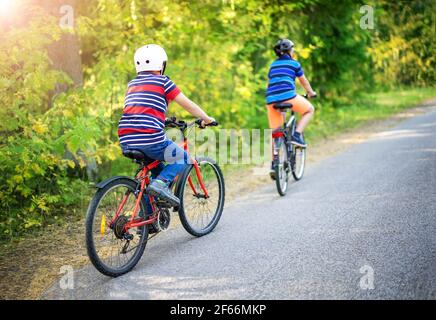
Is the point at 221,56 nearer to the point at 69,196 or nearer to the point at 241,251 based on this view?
the point at 69,196

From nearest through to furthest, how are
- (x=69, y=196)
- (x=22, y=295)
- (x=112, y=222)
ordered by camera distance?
(x=22, y=295), (x=112, y=222), (x=69, y=196)

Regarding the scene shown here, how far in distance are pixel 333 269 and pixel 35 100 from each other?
408 cm

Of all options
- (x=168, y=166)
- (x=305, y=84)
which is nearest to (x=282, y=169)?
(x=305, y=84)

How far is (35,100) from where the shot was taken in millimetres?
5938

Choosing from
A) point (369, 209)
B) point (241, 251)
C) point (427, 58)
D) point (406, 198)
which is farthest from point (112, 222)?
point (427, 58)

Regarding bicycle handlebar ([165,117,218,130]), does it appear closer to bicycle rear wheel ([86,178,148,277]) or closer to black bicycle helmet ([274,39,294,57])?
bicycle rear wheel ([86,178,148,277])

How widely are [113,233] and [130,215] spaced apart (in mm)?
312

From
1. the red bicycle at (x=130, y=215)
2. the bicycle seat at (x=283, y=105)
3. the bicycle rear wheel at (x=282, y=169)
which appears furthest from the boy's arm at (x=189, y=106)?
the bicycle seat at (x=283, y=105)

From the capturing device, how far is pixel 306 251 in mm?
4871

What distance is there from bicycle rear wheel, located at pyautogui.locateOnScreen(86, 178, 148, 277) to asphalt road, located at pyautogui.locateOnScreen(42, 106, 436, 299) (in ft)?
0.49

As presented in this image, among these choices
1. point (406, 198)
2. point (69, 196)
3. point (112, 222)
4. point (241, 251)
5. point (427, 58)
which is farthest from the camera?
point (427, 58)

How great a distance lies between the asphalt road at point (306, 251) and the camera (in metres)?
4.04

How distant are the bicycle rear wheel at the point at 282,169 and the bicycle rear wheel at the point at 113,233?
2.91 m

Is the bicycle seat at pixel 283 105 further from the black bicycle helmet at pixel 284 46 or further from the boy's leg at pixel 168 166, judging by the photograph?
the boy's leg at pixel 168 166
